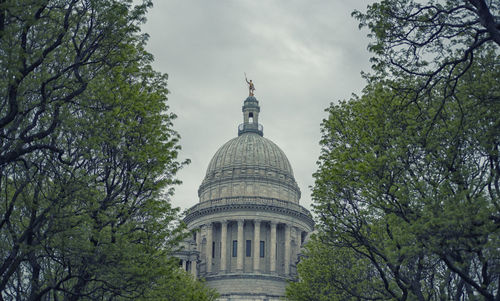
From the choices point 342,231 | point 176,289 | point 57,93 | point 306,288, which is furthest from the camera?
point 306,288

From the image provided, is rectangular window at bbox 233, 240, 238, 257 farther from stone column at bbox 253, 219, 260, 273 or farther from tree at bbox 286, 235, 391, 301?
tree at bbox 286, 235, 391, 301

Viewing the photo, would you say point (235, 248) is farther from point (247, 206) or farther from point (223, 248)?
point (247, 206)

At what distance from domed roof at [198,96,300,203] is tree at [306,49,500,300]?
64806 mm

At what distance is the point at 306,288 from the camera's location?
42.0 m

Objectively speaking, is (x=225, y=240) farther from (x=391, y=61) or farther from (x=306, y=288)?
(x=391, y=61)

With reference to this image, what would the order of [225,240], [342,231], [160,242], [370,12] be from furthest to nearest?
[225,240] → [342,231] → [160,242] → [370,12]

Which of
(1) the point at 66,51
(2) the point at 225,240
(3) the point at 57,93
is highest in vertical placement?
(2) the point at 225,240

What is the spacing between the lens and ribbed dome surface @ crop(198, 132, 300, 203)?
97812 mm

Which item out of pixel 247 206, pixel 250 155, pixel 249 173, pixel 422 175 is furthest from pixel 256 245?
pixel 422 175

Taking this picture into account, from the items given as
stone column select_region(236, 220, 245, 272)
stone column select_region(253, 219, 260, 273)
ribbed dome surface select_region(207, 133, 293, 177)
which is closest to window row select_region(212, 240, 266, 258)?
stone column select_region(236, 220, 245, 272)

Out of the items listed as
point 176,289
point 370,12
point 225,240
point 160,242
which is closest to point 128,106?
point 160,242

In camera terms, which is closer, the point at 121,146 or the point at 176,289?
the point at 121,146

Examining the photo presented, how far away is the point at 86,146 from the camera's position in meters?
25.5

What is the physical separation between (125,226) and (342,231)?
35.3 feet
